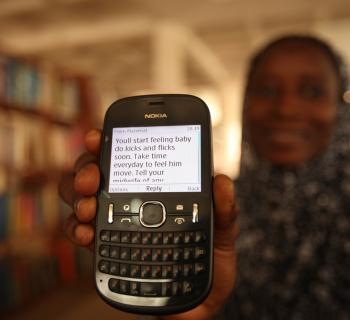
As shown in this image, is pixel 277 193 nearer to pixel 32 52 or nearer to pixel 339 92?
pixel 339 92

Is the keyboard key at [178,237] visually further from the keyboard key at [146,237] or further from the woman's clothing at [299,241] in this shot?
the woman's clothing at [299,241]

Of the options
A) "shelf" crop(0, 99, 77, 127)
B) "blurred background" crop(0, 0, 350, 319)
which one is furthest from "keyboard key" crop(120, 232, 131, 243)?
"shelf" crop(0, 99, 77, 127)

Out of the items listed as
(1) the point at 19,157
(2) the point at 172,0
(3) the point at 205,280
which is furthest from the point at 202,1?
(3) the point at 205,280

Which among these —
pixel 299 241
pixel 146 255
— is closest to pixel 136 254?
pixel 146 255

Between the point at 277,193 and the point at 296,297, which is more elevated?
the point at 277,193

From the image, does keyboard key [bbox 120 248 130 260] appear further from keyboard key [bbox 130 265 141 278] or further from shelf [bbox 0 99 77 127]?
shelf [bbox 0 99 77 127]

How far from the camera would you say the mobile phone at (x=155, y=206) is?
459 millimetres

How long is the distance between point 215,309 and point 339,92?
59 cm

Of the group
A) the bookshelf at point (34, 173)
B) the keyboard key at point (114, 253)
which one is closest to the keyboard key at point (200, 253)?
the keyboard key at point (114, 253)

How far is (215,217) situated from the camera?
1.57ft

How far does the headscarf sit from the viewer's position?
2.46 ft

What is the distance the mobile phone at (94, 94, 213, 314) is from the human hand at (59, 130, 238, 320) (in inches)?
0.8

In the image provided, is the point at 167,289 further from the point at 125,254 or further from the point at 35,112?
the point at 35,112

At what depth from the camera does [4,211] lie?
6.19 ft
